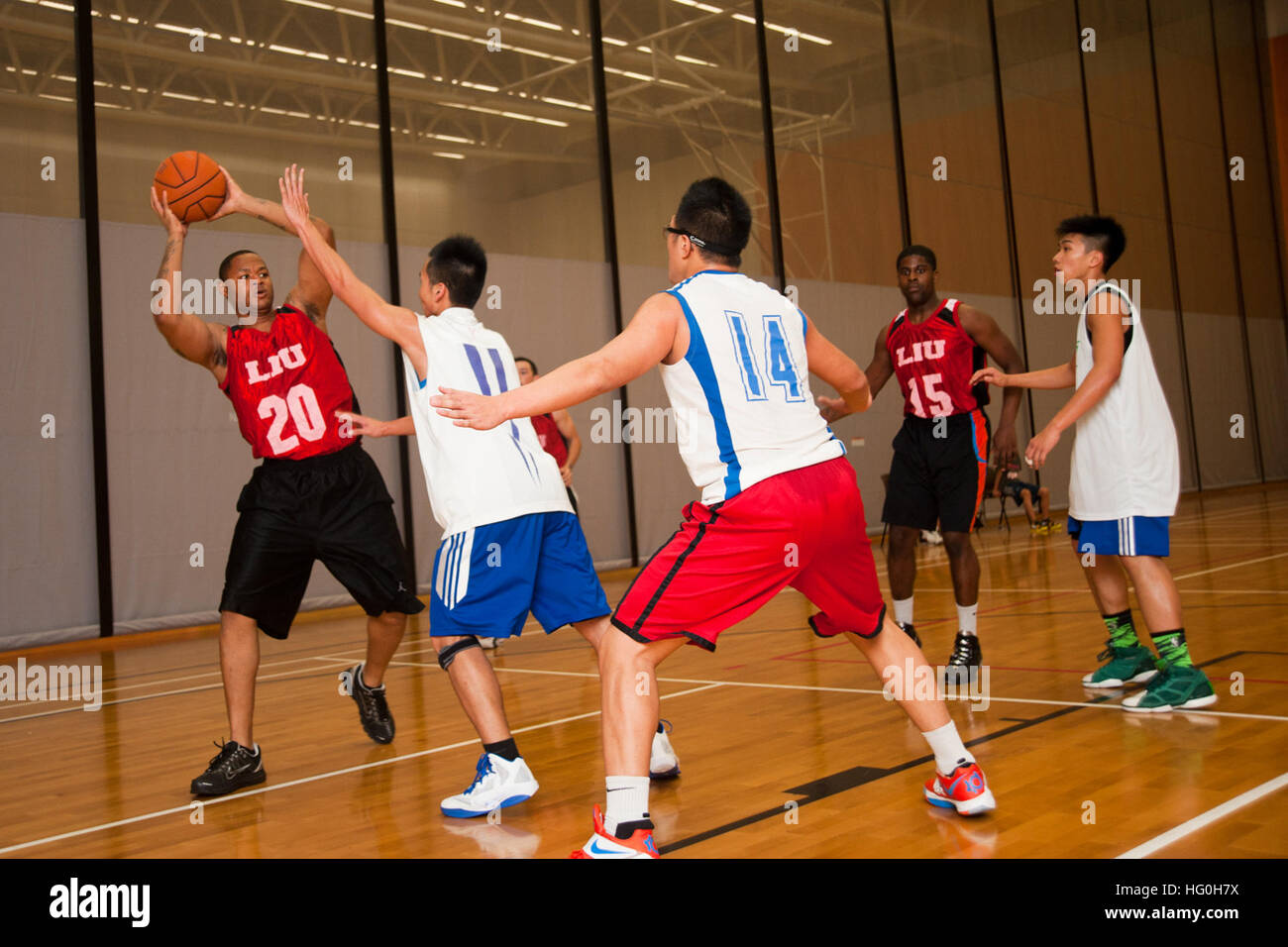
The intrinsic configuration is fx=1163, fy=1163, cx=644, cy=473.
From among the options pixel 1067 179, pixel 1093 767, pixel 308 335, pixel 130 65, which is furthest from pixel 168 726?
pixel 1067 179

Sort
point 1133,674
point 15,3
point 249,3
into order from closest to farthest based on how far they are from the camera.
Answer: point 1133,674 < point 15,3 < point 249,3

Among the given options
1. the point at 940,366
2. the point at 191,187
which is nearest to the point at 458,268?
the point at 191,187

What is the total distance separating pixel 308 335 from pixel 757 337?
1.87 metres

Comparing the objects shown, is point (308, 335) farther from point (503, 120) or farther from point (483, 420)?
point (503, 120)

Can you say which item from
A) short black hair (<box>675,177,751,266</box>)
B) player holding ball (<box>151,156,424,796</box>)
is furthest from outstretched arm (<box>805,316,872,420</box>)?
player holding ball (<box>151,156,424,796</box>)

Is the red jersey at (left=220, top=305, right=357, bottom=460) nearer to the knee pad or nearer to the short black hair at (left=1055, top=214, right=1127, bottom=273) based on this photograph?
the knee pad

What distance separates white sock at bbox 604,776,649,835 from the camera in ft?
8.18

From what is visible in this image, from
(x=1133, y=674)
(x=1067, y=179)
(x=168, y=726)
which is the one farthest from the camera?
(x=1067, y=179)

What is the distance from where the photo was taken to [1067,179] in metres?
16.8

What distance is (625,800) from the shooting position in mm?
2492

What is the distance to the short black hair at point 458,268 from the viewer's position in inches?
133

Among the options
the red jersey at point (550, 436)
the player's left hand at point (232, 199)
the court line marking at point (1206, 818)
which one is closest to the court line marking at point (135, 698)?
the red jersey at point (550, 436)

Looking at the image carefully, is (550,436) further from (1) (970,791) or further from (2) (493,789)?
(1) (970,791)

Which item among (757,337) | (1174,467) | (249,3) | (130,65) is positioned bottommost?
(1174,467)
